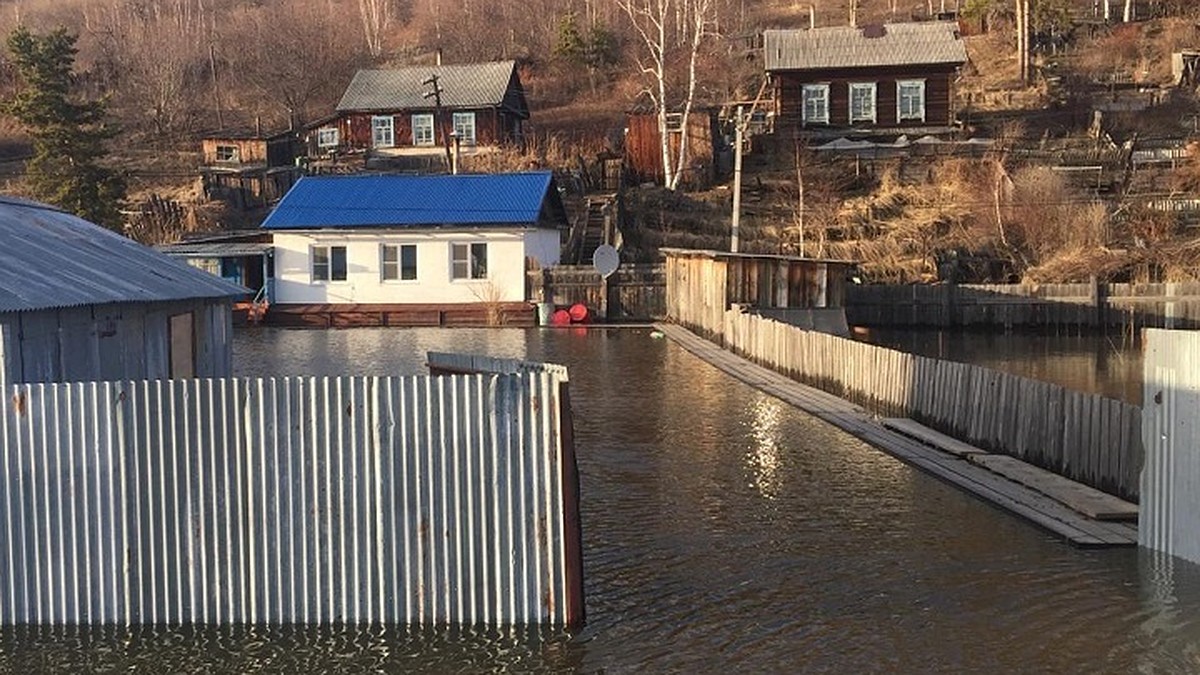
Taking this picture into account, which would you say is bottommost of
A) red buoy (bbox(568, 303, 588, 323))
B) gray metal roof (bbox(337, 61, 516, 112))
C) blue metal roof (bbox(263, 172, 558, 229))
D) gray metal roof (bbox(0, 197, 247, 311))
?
red buoy (bbox(568, 303, 588, 323))

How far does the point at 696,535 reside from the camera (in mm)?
11836

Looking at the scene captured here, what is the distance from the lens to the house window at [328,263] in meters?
41.7

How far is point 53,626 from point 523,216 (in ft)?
106

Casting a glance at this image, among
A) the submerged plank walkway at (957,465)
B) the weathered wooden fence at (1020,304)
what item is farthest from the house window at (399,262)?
the submerged plank walkway at (957,465)

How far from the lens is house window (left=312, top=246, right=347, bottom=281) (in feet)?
137

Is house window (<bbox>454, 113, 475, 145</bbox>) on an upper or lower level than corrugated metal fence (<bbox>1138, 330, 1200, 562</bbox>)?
upper

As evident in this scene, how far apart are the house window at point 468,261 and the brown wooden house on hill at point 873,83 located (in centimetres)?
2397

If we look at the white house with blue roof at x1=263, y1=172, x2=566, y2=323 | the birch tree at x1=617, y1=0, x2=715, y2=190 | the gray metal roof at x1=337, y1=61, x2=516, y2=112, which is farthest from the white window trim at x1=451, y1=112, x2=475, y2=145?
the white house with blue roof at x1=263, y1=172, x2=566, y2=323

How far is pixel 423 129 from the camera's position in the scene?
6475 centimetres

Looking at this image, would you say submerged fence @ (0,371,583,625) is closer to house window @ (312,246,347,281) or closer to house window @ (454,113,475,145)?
house window @ (312,246,347,281)

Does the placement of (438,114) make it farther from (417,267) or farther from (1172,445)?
(1172,445)

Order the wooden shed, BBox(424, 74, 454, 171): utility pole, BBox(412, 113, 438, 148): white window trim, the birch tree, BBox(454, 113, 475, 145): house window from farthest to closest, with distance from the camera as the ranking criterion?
1. BBox(454, 113, 475, 145): house window
2. BBox(412, 113, 438, 148): white window trim
3. BBox(424, 74, 454, 171): utility pole
4. the birch tree
5. the wooden shed

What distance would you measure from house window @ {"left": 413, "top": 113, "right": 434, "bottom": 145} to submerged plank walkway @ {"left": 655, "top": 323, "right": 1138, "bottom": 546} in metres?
43.5

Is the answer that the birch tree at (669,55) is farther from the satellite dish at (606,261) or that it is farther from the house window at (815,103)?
the satellite dish at (606,261)
